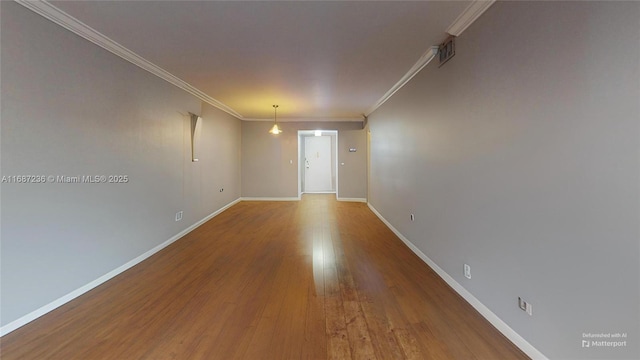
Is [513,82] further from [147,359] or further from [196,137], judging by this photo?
[196,137]

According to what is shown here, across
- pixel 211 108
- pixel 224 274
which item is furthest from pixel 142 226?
pixel 211 108

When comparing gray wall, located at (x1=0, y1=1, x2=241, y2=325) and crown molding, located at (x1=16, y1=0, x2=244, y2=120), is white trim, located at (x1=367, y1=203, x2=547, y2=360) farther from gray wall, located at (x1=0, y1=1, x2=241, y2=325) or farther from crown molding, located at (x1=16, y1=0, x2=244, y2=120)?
crown molding, located at (x1=16, y1=0, x2=244, y2=120)

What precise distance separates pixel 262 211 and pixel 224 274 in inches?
136

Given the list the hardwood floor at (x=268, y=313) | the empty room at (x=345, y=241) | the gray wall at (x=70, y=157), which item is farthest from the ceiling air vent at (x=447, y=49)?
the gray wall at (x=70, y=157)

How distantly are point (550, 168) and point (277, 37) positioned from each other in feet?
8.10

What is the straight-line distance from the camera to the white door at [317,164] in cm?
984

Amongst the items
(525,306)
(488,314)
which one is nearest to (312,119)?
(488,314)

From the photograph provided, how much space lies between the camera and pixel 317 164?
32.4 ft

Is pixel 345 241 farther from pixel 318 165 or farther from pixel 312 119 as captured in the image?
pixel 318 165

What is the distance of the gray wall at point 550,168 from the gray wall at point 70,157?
3.57 m

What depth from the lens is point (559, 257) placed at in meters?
1.41

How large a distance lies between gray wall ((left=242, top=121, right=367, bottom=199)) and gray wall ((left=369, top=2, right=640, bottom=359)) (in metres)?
5.11

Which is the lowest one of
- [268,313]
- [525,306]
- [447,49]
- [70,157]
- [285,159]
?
[268,313]

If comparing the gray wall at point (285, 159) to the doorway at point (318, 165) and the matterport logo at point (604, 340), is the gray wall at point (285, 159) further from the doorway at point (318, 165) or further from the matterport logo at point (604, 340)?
the matterport logo at point (604, 340)
